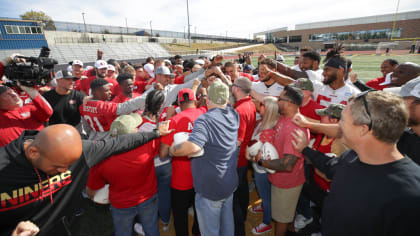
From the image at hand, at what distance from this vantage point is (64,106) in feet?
12.7

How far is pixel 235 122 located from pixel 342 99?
2.66 m

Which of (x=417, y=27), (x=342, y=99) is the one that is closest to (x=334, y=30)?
(x=417, y=27)

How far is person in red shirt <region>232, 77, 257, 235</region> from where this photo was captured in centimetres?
275

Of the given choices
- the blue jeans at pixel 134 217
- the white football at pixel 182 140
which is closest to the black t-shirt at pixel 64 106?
the blue jeans at pixel 134 217

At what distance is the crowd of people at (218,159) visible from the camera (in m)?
1.27

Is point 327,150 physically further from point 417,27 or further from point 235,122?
point 417,27

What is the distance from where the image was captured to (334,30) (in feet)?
202

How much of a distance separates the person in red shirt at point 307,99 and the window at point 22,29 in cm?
4415

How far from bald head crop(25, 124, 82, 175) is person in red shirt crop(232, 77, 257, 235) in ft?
6.32

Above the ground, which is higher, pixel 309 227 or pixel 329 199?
pixel 329 199

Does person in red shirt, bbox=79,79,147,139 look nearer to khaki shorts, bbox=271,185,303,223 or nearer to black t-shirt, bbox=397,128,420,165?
khaki shorts, bbox=271,185,303,223

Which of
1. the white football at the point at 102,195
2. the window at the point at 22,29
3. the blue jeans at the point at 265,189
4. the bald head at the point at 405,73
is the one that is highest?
the window at the point at 22,29

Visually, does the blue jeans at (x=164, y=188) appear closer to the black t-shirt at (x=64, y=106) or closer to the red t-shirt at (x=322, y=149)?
the red t-shirt at (x=322, y=149)

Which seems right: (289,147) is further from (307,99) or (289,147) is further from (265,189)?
(307,99)
